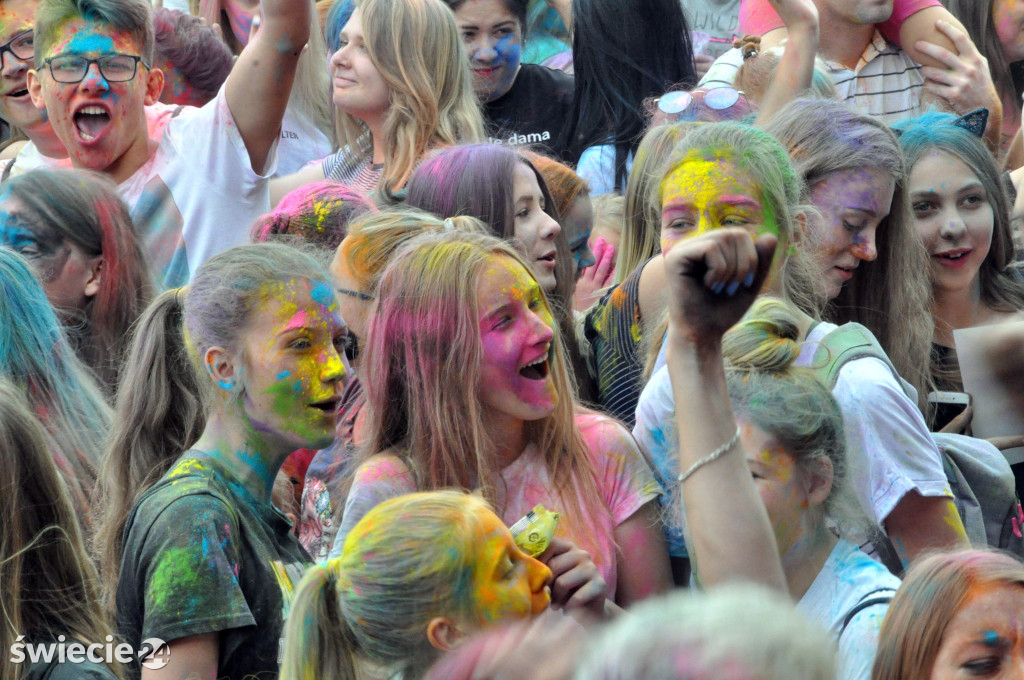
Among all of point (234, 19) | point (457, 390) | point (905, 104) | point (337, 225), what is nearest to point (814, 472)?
point (457, 390)

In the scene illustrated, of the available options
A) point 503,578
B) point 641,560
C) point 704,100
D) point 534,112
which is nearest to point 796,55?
point 704,100

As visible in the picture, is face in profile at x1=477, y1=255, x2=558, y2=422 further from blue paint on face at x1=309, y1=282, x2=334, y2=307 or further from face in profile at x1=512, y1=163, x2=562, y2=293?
face in profile at x1=512, y1=163, x2=562, y2=293

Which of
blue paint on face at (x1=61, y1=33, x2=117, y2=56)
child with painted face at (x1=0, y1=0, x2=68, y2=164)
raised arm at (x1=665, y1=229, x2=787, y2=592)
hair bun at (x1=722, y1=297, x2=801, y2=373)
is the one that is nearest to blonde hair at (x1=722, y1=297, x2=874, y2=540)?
hair bun at (x1=722, y1=297, x2=801, y2=373)

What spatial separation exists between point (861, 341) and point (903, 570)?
0.50 meters

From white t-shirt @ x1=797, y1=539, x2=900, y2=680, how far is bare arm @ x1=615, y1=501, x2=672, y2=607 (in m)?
0.31

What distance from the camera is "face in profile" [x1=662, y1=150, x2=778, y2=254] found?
3.03 meters

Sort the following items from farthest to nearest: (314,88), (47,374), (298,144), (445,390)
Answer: (314,88) → (298,144) → (47,374) → (445,390)

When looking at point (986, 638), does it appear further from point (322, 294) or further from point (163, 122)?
point (163, 122)

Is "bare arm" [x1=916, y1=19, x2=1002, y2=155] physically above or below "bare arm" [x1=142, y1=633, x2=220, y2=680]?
above

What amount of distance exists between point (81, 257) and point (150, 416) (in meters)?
0.91

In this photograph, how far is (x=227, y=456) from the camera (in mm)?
2602

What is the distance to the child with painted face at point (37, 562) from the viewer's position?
7.29 feet

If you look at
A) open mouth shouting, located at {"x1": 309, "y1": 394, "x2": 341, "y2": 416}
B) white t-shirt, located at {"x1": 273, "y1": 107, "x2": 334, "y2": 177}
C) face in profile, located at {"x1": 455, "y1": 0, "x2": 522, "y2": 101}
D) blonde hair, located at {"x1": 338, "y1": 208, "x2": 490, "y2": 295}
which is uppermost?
face in profile, located at {"x1": 455, "y1": 0, "x2": 522, "y2": 101}

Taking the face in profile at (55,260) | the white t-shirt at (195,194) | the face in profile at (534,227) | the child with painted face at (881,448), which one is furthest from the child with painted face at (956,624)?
the face in profile at (55,260)
